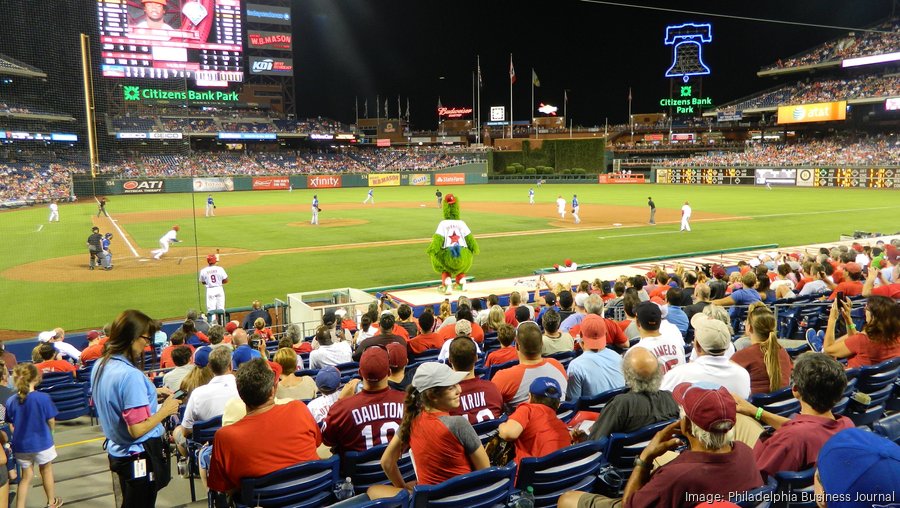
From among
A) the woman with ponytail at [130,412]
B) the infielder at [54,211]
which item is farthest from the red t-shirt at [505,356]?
the infielder at [54,211]

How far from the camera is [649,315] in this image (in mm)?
6070

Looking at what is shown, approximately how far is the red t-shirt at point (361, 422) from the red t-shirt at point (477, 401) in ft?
1.72

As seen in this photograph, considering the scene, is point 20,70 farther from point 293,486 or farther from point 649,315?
point 649,315

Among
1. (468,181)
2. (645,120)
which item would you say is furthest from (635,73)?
(468,181)

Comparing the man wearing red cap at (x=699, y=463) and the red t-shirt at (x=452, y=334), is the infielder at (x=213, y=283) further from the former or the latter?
the man wearing red cap at (x=699, y=463)

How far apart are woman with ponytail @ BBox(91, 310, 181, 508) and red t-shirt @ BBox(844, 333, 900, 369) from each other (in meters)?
6.14

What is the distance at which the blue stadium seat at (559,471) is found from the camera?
12.0 ft

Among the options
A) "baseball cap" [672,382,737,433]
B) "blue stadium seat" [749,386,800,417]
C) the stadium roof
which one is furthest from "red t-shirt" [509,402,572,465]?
the stadium roof

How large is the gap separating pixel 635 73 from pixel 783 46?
87.6 feet

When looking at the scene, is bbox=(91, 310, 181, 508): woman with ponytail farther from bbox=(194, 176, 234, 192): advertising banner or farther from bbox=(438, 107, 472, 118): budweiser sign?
bbox=(438, 107, 472, 118): budweiser sign

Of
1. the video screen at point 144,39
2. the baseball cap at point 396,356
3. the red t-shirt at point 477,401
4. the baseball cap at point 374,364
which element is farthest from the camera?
the video screen at point 144,39

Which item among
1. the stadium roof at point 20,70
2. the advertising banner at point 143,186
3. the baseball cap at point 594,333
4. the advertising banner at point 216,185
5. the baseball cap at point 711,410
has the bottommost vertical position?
the baseball cap at point 594,333

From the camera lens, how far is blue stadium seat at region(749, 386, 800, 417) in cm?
475

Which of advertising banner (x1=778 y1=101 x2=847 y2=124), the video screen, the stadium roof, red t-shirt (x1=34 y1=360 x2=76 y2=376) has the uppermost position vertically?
advertising banner (x1=778 y1=101 x2=847 y2=124)
